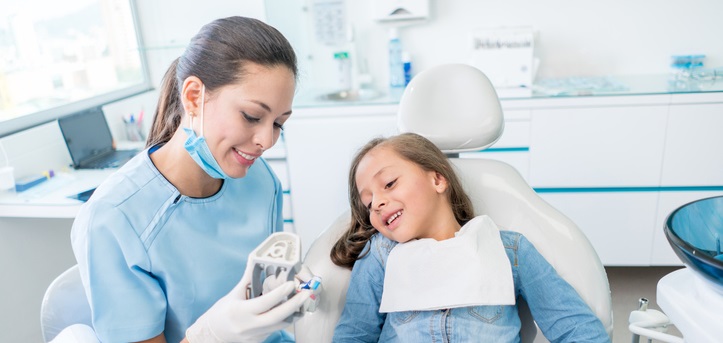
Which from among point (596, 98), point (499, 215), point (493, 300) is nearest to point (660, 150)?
point (596, 98)

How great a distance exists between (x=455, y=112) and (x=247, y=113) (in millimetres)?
579

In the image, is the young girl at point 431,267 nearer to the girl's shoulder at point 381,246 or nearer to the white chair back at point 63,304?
the girl's shoulder at point 381,246

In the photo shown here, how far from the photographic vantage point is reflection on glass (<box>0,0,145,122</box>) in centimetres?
210

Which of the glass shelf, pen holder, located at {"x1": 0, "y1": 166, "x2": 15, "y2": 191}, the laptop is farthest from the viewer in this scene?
the glass shelf

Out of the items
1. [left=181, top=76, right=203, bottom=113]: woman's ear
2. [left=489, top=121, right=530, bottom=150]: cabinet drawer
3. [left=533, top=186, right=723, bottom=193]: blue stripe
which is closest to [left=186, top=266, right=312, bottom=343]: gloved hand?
[left=181, top=76, right=203, bottom=113]: woman's ear

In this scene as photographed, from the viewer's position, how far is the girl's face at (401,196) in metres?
1.21

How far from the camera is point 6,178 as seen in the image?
5.89 ft

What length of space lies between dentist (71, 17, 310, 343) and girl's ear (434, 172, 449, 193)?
0.45 meters

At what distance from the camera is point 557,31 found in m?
2.63

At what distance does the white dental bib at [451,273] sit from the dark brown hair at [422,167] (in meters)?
0.11

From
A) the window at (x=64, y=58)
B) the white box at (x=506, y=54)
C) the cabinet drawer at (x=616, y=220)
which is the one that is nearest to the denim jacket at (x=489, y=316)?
the cabinet drawer at (x=616, y=220)

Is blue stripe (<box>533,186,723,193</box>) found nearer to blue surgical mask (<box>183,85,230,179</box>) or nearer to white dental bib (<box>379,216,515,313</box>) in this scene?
white dental bib (<box>379,216,515,313</box>)

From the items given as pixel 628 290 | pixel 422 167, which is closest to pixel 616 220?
pixel 628 290

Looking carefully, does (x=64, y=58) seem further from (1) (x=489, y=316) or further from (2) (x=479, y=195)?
(1) (x=489, y=316)
